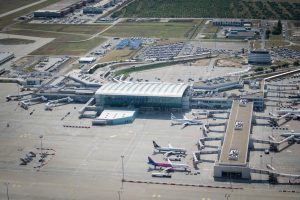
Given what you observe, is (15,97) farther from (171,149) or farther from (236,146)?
(236,146)

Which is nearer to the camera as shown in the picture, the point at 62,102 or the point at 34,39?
the point at 62,102

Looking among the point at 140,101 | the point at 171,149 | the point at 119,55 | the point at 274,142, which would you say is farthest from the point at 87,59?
the point at 274,142

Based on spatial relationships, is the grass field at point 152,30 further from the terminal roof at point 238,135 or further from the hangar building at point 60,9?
the terminal roof at point 238,135

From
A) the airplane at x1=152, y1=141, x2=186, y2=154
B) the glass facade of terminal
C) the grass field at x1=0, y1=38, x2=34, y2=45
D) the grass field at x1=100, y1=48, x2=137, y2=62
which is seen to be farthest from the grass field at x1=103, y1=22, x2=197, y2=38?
the airplane at x1=152, y1=141, x2=186, y2=154

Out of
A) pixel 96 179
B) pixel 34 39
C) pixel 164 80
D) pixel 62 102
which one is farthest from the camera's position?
pixel 34 39

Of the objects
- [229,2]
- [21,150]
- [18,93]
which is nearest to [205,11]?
[229,2]

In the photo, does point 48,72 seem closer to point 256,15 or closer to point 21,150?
point 21,150

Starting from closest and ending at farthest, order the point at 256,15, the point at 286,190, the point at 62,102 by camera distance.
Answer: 1. the point at 286,190
2. the point at 62,102
3. the point at 256,15

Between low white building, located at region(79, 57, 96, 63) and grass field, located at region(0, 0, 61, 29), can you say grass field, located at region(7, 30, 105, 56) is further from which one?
grass field, located at region(0, 0, 61, 29)
